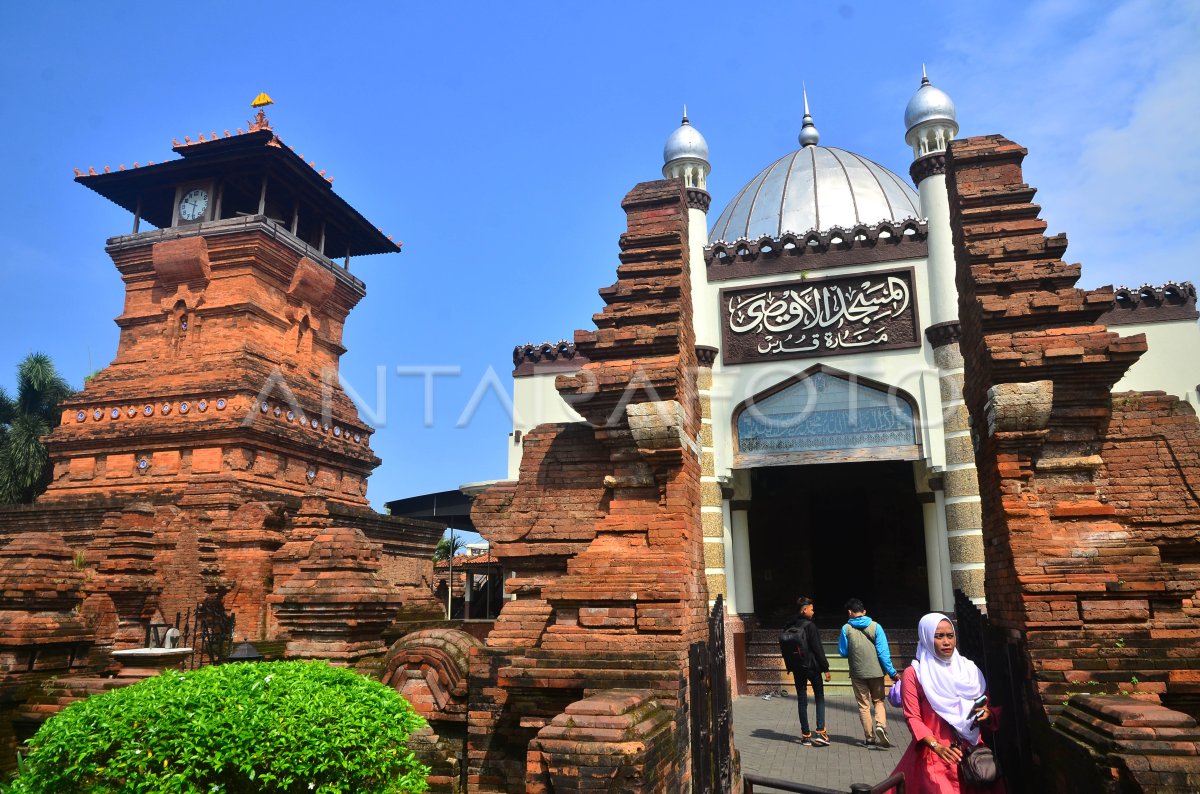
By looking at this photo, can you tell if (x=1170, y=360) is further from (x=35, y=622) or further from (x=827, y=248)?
(x=35, y=622)

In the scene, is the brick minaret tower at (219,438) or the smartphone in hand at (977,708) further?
the brick minaret tower at (219,438)

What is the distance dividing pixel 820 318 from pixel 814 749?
24.9 feet

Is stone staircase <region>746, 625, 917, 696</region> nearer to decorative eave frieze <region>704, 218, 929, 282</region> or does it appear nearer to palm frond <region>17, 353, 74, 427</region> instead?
decorative eave frieze <region>704, 218, 929, 282</region>

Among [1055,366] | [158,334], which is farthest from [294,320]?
[1055,366]

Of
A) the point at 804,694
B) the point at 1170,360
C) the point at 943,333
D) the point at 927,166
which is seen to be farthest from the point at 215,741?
the point at 1170,360

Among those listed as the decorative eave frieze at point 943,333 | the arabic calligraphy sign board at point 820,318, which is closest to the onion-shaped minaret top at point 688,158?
the arabic calligraphy sign board at point 820,318

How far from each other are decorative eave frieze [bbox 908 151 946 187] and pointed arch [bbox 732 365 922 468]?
165 inches

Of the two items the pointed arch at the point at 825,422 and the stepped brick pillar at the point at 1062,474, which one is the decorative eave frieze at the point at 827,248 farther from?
the stepped brick pillar at the point at 1062,474

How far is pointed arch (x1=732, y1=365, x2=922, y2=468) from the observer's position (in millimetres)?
12438

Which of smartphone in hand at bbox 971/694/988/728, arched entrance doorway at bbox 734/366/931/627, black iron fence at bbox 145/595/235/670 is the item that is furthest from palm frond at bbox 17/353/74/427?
smartphone in hand at bbox 971/694/988/728

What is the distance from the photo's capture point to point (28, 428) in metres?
25.5

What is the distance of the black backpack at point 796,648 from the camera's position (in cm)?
736

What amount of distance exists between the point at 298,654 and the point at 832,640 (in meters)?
9.19

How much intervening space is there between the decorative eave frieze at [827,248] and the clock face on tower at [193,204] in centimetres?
1284
